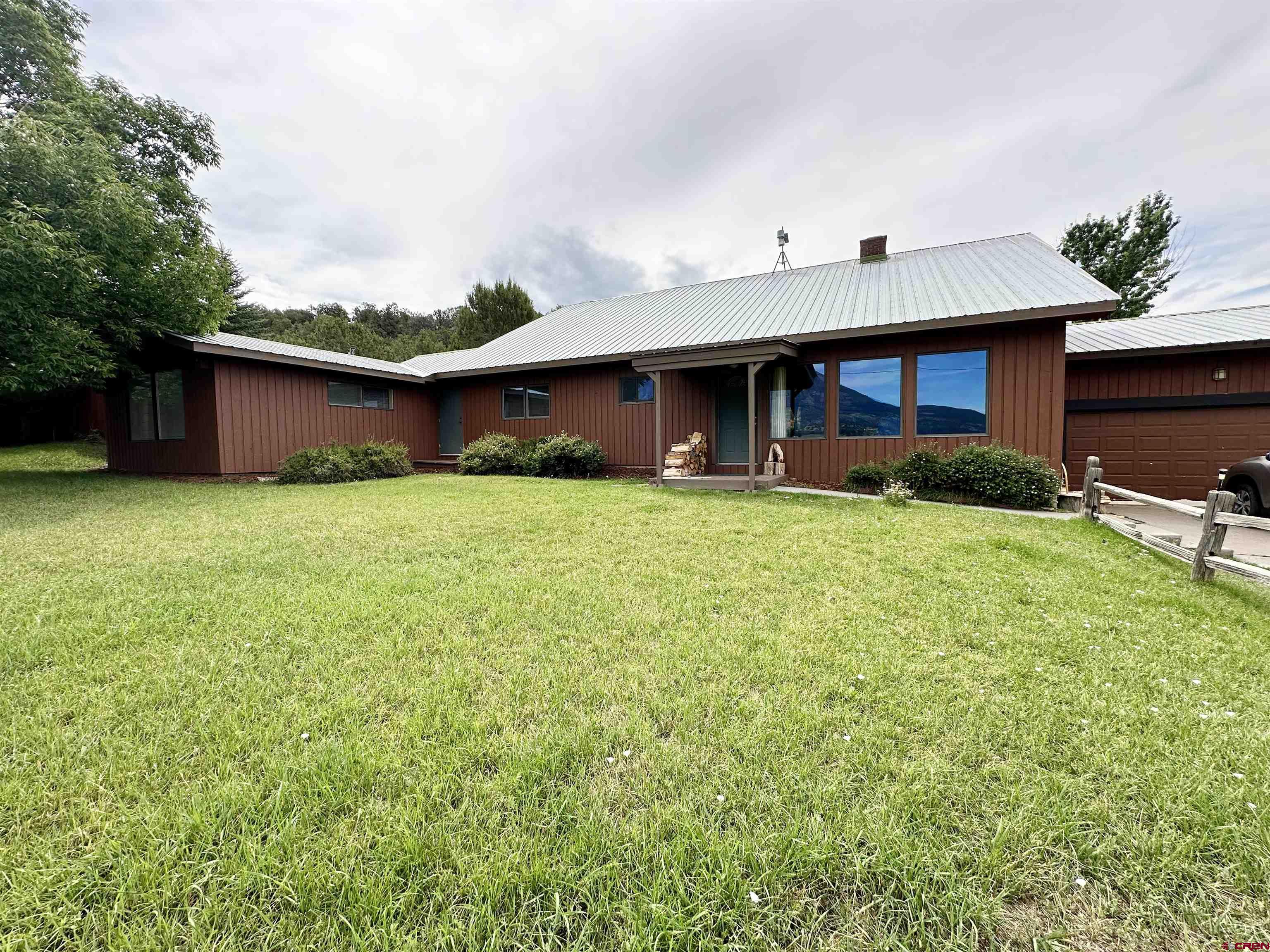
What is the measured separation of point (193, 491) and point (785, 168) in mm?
15073

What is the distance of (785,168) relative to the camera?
12.7 meters

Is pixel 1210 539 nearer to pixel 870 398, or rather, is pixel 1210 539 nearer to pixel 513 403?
pixel 870 398

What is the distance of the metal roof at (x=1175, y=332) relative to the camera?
27.3 ft

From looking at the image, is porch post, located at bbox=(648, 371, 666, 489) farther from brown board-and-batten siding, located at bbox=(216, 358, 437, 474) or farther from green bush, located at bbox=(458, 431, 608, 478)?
brown board-and-batten siding, located at bbox=(216, 358, 437, 474)

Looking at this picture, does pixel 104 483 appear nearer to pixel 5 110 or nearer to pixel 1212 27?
pixel 5 110

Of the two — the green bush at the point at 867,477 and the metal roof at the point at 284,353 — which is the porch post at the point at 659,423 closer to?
the green bush at the point at 867,477

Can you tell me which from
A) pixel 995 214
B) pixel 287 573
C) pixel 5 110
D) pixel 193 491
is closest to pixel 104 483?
pixel 193 491

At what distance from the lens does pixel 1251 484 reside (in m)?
6.61

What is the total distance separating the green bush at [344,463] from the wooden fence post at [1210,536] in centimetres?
1260

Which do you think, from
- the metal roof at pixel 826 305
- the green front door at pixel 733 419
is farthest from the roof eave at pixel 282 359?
the green front door at pixel 733 419

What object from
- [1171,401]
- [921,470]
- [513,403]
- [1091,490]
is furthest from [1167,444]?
[513,403]

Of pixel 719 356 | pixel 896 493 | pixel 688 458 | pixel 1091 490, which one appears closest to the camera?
pixel 1091 490

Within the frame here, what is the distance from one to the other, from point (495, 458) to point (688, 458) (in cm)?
483

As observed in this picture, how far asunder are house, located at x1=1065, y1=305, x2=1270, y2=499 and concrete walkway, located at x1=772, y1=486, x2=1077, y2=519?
5.57ft
